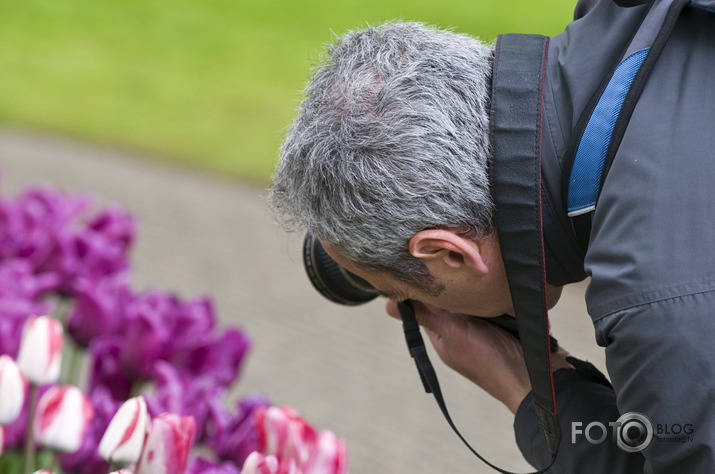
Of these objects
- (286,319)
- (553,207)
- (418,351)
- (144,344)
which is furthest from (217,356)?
(286,319)

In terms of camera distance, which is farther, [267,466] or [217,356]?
[217,356]

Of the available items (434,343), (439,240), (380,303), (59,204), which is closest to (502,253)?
(439,240)

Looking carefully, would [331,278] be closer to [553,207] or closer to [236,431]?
[236,431]

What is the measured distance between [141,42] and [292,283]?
4.73 meters

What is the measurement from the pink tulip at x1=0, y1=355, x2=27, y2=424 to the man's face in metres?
0.50

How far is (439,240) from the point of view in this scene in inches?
52.7

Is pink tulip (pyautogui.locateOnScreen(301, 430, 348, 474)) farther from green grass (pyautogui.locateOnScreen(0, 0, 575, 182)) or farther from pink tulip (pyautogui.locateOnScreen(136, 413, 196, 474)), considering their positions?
green grass (pyautogui.locateOnScreen(0, 0, 575, 182))

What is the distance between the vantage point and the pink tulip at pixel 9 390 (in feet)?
4.22

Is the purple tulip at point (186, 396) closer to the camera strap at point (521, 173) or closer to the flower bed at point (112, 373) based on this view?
the flower bed at point (112, 373)

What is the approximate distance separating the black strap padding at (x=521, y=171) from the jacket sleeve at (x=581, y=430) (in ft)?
0.64

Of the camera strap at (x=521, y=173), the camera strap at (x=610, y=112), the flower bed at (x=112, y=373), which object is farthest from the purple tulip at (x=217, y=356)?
the camera strap at (x=610, y=112)

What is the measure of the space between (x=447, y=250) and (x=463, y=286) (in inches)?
3.9

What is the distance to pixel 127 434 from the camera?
1.24m

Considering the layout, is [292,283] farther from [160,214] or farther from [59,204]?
[59,204]
